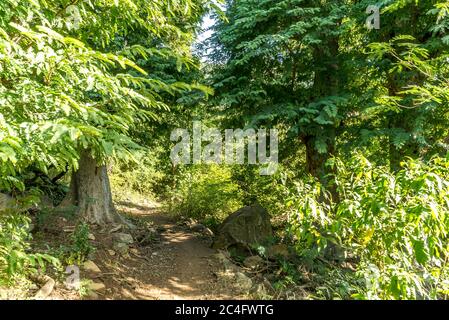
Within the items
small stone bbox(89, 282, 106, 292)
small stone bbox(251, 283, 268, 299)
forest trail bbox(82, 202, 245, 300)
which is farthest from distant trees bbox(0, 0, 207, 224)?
small stone bbox(251, 283, 268, 299)

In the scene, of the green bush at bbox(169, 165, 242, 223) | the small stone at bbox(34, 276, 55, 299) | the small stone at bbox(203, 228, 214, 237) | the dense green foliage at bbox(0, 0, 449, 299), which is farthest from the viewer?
the green bush at bbox(169, 165, 242, 223)

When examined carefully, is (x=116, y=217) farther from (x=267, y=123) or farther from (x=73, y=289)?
(x=267, y=123)

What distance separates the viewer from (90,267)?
503 cm

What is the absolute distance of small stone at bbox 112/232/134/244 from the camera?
6504 millimetres

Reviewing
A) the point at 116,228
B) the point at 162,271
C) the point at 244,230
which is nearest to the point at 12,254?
the point at 162,271

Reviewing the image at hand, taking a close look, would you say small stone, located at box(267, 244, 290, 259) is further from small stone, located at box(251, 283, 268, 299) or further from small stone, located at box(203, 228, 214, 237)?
small stone, located at box(203, 228, 214, 237)

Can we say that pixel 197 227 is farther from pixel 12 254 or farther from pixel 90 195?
pixel 12 254

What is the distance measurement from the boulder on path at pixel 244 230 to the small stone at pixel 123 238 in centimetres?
183

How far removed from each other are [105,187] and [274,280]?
4265 millimetres

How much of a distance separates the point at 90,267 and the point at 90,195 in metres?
2.34

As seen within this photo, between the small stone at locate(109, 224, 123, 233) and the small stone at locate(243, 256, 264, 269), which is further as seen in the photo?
the small stone at locate(109, 224, 123, 233)

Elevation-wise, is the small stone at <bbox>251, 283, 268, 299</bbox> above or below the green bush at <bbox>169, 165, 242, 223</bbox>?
below

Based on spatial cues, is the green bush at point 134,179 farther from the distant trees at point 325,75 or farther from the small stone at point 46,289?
the small stone at point 46,289

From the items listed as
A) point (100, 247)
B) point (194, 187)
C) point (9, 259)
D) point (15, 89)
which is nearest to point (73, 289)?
point (100, 247)
